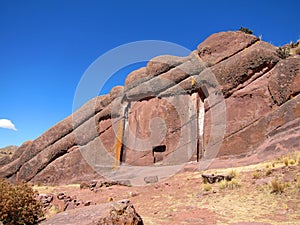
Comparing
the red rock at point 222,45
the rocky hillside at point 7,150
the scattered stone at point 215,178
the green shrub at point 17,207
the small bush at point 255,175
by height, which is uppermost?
the red rock at point 222,45

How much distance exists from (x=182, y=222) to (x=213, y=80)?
15222mm

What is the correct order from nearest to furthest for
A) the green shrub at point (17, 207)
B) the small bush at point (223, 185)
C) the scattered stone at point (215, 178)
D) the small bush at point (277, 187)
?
the green shrub at point (17, 207) < the small bush at point (277, 187) < the small bush at point (223, 185) < the scattered stone at point (215, 178)

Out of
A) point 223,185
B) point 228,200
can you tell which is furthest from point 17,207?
point 223,185

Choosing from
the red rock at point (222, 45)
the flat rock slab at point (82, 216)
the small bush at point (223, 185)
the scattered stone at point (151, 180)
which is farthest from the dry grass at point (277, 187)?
the red rock at point (222, 45)

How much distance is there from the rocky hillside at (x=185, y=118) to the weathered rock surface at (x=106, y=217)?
440 inches

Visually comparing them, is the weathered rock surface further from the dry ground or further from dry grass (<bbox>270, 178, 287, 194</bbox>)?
dry grass (<bbox>270, 178, 287, 194</bbox>)

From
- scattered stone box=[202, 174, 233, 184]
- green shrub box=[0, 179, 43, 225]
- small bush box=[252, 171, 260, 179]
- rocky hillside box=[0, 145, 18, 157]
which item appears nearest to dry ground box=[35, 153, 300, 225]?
small bush box=[252, 171, 260, 179]

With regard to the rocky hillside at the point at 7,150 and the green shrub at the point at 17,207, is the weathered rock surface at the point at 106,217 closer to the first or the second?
the green shrub at the point at 17,207

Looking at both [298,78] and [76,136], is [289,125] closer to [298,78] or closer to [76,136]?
[298,78]

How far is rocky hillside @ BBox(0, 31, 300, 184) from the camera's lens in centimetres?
1761

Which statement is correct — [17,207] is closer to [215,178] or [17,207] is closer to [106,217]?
[106,217]

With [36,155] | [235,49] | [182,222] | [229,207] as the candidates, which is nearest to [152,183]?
[229,207]

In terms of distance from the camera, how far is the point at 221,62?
22.5m

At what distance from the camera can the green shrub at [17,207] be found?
854 centimetres
